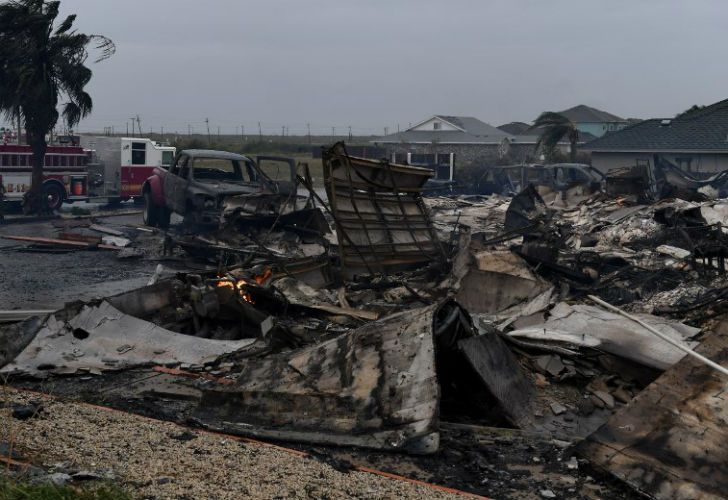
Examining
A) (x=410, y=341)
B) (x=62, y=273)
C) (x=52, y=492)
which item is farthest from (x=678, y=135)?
(x=52, y=492)

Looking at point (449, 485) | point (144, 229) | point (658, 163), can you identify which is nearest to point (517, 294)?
point (449, 485)

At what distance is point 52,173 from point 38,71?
3.30 metres

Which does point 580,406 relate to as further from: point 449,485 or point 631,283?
point 631,283

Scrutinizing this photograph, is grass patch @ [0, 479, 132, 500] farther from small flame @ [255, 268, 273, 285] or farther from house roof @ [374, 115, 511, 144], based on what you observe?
house roof @ [374, 115, 511, 144]

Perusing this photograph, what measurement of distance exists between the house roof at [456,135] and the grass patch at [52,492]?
1766 inches

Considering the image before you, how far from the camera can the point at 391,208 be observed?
12328 millimetres

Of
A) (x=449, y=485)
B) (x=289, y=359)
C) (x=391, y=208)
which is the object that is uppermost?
(x=391, y=208)

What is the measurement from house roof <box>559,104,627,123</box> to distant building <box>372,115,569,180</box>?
11.6 meters

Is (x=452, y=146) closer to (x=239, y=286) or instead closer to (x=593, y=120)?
(x=593, y=120)

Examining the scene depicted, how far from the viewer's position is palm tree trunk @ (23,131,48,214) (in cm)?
2309

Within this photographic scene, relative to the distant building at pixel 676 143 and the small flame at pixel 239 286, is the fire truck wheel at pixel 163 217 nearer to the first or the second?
the small flame at pixel 239 286

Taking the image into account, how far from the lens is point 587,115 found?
6775cm

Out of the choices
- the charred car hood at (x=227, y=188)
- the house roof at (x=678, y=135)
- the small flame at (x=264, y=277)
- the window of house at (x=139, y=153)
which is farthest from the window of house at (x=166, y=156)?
the house roof at (x=678, y=135)

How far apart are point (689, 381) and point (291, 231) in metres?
9.51
